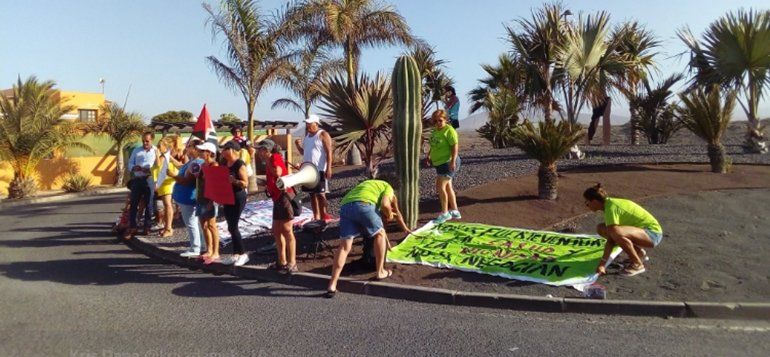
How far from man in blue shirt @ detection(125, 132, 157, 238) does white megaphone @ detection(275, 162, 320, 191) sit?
11.3 ft

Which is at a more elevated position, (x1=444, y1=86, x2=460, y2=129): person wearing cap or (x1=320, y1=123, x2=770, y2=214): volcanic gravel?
(x1=444, y1=86, x2=460, y2=129): person wearing cap

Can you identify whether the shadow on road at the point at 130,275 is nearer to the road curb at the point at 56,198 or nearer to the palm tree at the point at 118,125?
the road curb at the point at 56,198


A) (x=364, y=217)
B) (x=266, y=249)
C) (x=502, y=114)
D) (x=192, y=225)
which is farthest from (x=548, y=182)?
(x=502, y=114)

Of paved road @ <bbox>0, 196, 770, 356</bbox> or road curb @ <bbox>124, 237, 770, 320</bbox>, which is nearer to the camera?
paved road @ <bbox>0, 196, 770, 356</bbox>

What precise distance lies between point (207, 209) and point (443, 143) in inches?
135

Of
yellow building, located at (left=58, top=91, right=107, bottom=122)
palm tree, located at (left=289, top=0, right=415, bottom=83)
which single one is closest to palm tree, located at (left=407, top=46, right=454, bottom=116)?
palm tree, located at (left=289, top=0, right=415, bottom=83)

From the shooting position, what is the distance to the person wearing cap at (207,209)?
765cm

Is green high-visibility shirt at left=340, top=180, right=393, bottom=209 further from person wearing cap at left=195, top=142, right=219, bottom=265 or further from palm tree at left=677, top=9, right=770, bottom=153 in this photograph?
palm tree at left=677, top=9, right=770, bottom=153

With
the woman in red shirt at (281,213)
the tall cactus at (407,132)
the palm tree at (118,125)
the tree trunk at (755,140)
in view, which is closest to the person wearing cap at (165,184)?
the woman in red shirt at (281,213)

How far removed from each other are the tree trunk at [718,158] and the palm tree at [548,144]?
3129 millimetres

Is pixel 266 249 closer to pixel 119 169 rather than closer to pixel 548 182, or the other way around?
pixel 548 182

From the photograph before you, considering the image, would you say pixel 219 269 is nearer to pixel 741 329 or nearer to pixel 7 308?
pixel 7 308

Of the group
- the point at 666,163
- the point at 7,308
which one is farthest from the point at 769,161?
the point at 7,308

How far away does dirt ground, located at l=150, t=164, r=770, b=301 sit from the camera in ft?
19.9
